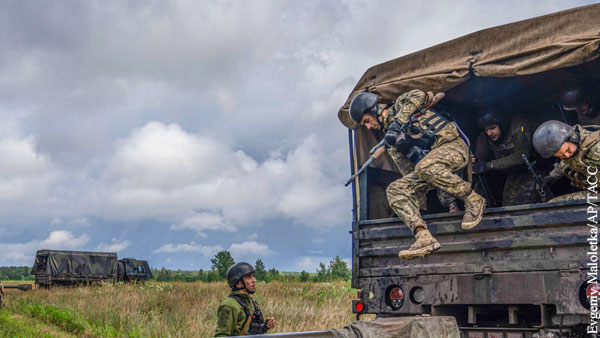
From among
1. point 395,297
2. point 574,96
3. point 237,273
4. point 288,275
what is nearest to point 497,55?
point 574,96

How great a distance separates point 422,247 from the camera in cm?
512

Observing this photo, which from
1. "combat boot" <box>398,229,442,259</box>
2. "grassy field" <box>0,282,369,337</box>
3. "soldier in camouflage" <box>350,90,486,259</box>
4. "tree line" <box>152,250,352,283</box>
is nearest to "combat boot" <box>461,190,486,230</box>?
"soldier in camouflage" <box>350,90,486,259</box>

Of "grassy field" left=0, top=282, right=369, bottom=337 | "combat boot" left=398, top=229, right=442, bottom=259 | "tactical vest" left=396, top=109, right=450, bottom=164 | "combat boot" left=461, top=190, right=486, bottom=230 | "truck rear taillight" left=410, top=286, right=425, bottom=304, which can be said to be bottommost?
"grassy field" left=0, top=282, right=369, bottom=337

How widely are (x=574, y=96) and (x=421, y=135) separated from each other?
1.71 meters

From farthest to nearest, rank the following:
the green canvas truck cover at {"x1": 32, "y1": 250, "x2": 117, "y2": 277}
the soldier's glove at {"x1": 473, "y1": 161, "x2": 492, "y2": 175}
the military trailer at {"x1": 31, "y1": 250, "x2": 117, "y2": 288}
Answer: the green canvas truck cover at {"x1": 32, "y1": 250, "x2": 117, "y2": 277}, the military trailer at {"x1": 31, "y1": 250, "x2": 117, "y2": 288}, the soldier's glove at {"x1": 473, "y1": 161, "x2": 492, "y2": 175}

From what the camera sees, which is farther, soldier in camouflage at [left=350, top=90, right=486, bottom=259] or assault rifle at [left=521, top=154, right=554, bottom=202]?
assault rifle at [left=521, top=154, right=554, bottom=202]

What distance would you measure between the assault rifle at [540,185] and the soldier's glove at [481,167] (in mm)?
542

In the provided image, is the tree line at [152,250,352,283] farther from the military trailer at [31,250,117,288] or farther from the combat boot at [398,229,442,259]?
the combat boot at [398,229,442,259]

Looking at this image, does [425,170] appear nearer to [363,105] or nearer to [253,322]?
[363,105]

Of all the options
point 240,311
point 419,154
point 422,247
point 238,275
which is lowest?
point 240,311

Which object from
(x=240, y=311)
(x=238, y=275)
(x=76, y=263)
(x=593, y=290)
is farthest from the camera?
(x=76, y=263)

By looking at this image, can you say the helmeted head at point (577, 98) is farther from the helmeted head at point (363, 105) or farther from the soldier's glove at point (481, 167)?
the helmeted head at point (363, 105)

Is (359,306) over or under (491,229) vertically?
under

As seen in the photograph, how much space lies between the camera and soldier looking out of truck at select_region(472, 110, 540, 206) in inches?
253
